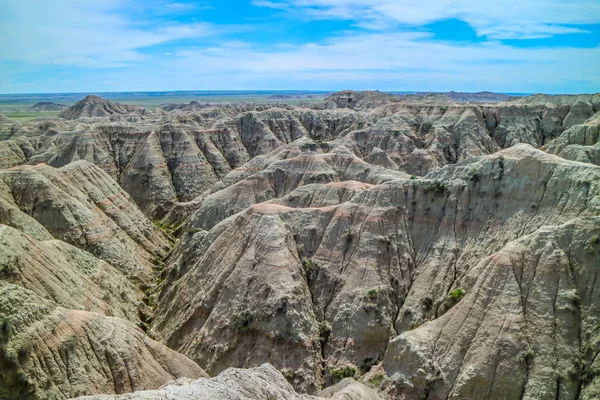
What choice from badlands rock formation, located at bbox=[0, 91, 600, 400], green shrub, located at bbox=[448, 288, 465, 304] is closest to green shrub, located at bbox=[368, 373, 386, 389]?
badlands rock formation, located at bbox=[0, 91, 600, 400]

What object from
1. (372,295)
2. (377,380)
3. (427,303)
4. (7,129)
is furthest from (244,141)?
(377,380)

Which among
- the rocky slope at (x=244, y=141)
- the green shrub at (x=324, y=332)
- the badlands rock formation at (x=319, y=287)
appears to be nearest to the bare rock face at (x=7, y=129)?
the rocky slope at (x=244, y=141)

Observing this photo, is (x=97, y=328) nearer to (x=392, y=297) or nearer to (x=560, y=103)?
(x=392, y=297)

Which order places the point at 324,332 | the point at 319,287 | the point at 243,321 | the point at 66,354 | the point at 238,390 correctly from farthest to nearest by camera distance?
the point at 319,287 → the point at 324,332 → the point at 243,321 → the point at 66,354 → the point at 238,390

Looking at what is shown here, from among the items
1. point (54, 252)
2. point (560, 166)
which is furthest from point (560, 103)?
point (54, 252)

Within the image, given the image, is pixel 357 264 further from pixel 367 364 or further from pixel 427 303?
pixel 367 364

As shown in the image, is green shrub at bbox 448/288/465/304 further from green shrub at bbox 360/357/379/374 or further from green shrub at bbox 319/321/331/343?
green shrub at bbox 319/321/331/343

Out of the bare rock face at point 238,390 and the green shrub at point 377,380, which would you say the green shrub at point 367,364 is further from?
the bare rock face at point 238,390
